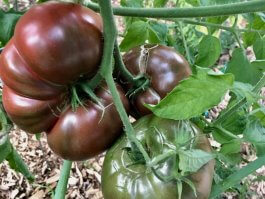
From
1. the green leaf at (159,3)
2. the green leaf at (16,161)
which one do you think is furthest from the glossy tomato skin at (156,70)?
the green leaf at (16,161)

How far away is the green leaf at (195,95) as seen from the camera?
0.68m

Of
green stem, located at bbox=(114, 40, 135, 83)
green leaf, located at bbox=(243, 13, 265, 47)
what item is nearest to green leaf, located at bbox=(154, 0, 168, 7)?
green leaf, located at bbox=(243, 13, 265, 47)

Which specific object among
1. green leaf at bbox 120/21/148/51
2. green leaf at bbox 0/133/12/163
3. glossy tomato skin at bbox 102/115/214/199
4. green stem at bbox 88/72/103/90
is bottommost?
green leaf at bbox 0/133/12/163

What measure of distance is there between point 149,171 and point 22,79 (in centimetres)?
25

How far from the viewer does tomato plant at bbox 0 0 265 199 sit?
0.74 meters

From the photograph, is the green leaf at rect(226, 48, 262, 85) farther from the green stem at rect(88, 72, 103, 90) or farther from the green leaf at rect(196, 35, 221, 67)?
the green stem at rect(88, 72, 103, 90)

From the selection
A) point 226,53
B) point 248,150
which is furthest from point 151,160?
point 226,53

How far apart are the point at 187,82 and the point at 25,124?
1.11 feet

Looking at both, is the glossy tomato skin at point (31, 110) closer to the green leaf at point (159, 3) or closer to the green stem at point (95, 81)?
the green stem at point (95, 81)

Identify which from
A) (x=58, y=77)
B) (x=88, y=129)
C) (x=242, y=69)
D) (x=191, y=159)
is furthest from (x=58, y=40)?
(x=242, y=69)

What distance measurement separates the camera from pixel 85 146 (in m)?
0.86

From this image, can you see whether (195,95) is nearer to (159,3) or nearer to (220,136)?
(220,136)

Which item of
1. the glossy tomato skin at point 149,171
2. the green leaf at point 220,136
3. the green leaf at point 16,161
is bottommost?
the green leaf at point 16,161

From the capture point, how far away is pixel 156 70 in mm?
932
